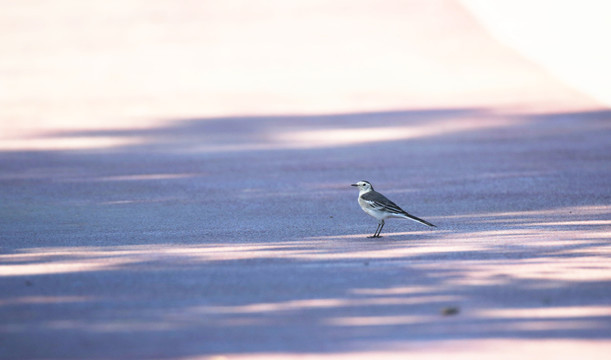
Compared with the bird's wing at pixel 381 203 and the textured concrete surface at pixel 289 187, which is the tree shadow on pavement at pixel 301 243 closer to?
the textured concrete surface at pixel 289 187

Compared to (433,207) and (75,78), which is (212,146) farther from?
(75,78)

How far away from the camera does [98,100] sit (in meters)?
23.7

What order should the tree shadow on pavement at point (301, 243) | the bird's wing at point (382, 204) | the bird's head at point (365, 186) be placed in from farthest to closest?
the bird's head at point (365, 186) → the bird's wing at point (382, 204) → the tree shadow on pavement at point (301, 243)

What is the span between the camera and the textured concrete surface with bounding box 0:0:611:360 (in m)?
6.50

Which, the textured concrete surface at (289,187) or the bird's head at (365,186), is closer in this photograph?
the textured concrete surface at (289,187)

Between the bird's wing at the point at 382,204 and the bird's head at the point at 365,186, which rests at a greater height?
the bird's head at the point at 365,186

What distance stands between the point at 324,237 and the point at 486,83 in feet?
50.3

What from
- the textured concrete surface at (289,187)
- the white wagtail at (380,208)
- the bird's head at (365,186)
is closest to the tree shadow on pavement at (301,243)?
the textured concrete surface at (289,187)

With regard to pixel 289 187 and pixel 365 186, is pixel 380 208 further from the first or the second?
pixel 289 187

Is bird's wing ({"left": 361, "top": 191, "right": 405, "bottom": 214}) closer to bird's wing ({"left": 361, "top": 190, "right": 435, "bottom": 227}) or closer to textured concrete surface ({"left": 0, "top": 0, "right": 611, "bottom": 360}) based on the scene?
bird's wing ({"left": 361, "top": 190, "right": 435, "bottom": 227})

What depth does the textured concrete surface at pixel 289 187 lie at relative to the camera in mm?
6496

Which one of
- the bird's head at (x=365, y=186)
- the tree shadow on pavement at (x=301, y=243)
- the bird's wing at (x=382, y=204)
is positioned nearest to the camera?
the tree shadow on pavement at (x=301, y=243)

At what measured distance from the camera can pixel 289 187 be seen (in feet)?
48.4

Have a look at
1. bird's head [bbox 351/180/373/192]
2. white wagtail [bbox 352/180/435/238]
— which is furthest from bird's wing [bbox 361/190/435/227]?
bird's head [bbox 351/180/373/192]
